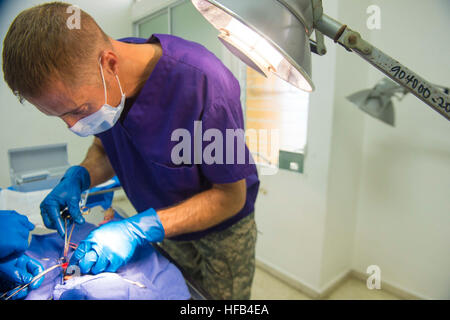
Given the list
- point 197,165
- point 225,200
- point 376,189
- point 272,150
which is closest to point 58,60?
point 197,165

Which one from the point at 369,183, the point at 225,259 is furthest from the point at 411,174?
the point at 225,259

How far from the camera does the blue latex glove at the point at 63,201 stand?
2.58 ft

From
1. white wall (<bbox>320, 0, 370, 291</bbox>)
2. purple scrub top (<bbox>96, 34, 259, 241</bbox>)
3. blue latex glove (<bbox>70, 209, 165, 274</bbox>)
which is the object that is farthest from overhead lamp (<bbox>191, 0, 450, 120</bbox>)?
white wall (<bbox>320, 0, 370, 291</bbox>)

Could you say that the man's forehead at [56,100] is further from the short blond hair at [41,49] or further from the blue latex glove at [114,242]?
the blue latex glove at [114,242]

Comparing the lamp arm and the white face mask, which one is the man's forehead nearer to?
the white face mask

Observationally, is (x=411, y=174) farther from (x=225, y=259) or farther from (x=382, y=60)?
(x=382, y=60)

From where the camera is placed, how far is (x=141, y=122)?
2.68ft

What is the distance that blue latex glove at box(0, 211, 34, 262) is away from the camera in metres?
0.60

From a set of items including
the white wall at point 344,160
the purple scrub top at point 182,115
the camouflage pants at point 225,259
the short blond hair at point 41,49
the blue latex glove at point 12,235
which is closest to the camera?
the short blond hair at point 41,49

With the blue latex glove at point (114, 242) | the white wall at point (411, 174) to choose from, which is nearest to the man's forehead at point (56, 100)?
the blue latex glove at point (114, 242)

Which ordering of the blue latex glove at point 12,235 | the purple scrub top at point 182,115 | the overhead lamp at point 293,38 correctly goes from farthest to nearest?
1. the purple scrub top at point 182,115
2. the blue latex glove at point 12,235
3. the overhead lamp at point 293,38

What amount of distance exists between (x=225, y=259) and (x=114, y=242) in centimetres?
50

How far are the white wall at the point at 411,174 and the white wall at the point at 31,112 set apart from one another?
1226 mm

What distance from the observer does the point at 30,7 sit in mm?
528
